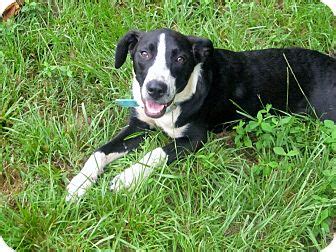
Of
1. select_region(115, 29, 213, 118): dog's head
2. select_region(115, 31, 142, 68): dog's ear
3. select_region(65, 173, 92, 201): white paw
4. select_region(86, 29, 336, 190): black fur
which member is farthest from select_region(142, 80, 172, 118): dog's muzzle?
select_region(65, 173, 92, 201): white paw

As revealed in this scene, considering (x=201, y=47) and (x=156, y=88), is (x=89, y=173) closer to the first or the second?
(x=156, y=88)

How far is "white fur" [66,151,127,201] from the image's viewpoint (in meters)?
4.02

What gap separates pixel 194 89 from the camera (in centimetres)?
439

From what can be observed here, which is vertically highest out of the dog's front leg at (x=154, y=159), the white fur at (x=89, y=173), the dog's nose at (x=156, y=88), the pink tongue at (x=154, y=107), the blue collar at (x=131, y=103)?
the dog's nose at (x=156, y=88)

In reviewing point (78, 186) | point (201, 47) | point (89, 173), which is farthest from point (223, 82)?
point (78, 186)

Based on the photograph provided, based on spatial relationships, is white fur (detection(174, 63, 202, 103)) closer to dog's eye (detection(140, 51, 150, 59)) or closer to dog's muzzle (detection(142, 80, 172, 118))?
dog's muzzle (detection(142, 80, 172, 118))

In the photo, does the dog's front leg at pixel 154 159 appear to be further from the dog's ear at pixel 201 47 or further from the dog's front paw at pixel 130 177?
the dog's ear at pixel 201 47

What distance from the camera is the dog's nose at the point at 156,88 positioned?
3.97 metres

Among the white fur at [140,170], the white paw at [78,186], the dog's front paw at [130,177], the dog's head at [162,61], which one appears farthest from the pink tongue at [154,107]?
the white paw at [78,186]

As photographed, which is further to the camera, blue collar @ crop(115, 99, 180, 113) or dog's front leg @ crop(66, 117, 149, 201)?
blue collar @ crop(115, 99, 180, 113)

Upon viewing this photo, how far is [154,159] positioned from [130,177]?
235 millimetres

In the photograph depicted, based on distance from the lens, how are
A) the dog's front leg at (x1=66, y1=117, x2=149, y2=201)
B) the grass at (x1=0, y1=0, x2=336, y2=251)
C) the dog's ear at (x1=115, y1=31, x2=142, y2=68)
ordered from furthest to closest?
the dog's ear at (x1=115, y1=31, x2=142, y2=68)
the dog's front leg at (x1=66, y1=117, x2=149, y2=201)
the grass at (x1=0, y1=0, x2=336, y2=251)

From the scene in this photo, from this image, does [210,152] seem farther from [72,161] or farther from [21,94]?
[21,94]

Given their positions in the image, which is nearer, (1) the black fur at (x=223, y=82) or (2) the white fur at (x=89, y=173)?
(2) the white fur at (x=89, y=173)
